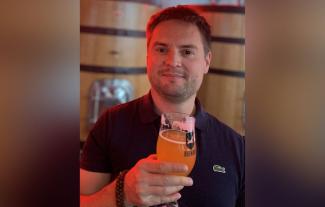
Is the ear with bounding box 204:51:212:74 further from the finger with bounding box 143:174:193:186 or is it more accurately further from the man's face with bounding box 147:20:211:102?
the finger with bounding box 143:174:193:186

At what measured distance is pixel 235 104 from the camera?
673 mm

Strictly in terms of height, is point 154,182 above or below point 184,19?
below

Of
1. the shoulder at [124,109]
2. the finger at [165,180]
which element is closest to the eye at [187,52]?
the shoulder at [124,109]

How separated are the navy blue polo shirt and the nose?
67 millimetres

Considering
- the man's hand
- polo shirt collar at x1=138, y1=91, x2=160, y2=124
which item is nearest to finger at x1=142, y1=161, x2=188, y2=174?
the man's hand

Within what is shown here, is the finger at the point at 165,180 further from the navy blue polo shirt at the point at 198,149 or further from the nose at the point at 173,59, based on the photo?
the nose at the point at 173,59

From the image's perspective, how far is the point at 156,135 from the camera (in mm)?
639

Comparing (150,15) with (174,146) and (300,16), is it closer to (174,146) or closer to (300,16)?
(174,146)

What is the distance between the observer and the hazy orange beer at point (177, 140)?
0.55m

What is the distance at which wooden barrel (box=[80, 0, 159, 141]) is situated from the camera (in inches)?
22.4

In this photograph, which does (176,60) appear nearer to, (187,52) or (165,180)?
(187,52)

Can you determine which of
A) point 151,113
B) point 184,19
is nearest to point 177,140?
point 151,113

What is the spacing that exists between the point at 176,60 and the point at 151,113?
104 mm

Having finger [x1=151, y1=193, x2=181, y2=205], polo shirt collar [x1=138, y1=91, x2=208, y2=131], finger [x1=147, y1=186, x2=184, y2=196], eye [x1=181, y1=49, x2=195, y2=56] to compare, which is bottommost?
finger [x1=151, y1=193, x2=181, y2=205]
